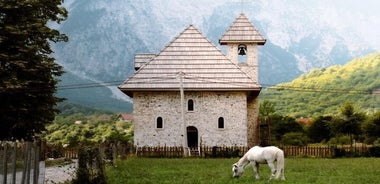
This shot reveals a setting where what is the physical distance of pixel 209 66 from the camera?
1617 inches

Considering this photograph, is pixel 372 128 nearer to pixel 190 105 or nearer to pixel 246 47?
pixel 246 47

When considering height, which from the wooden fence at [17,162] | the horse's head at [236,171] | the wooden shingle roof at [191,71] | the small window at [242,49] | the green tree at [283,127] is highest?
the small window at [242,49]

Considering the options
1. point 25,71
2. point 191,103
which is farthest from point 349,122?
point 25,71

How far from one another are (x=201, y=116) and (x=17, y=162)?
30336 millimetres

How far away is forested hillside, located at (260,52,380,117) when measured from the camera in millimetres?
99688

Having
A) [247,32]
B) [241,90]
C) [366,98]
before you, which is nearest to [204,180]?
[241,90]

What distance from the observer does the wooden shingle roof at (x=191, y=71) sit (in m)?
39.7

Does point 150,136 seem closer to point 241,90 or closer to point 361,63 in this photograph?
point 241,90

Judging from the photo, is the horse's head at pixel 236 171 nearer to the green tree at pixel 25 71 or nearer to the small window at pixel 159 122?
the green tree at pixel 25 71

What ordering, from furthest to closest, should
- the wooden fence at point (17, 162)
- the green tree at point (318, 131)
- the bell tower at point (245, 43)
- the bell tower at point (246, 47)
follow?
the green tree at point (318, 131)
the bell tower at point (245, 43)
the bell tower at point (246, 47)
the wooden fence at point (17, 162)

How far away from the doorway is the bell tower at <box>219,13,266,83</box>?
7096mm

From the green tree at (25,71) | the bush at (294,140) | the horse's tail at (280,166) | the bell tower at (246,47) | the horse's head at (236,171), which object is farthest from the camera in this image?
the bush at (294,140)

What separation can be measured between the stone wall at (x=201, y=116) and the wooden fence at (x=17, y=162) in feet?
95.0

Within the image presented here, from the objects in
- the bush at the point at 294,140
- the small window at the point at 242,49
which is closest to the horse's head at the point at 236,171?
the small window at the point at 242,49
